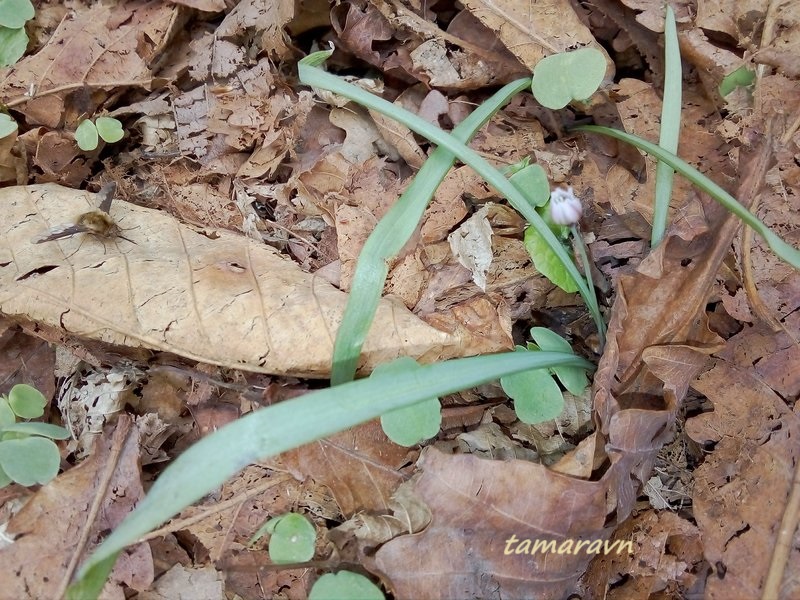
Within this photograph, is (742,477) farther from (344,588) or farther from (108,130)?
(108,130)

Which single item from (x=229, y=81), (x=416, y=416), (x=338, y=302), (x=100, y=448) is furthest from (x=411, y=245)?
(x=100, y=448)

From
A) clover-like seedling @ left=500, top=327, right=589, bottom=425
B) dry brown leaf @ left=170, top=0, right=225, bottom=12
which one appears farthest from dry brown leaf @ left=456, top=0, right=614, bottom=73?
clover-like seedling @ left=500, top=327, right=589, bottom=425

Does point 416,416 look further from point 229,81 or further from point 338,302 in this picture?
point 229,81

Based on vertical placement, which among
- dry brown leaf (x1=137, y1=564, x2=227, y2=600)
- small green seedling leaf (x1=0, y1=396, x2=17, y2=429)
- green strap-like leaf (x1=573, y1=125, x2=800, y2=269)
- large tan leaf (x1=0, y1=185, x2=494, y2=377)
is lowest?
dry brown leaf (x1=137, y1=564, x2=227, y2=600)

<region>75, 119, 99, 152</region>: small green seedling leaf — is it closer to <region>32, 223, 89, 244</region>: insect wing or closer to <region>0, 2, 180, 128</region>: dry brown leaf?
<region>0, 2, 180, 128</region>: dry brown leaf

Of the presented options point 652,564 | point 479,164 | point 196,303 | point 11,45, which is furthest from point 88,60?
point 652,564
